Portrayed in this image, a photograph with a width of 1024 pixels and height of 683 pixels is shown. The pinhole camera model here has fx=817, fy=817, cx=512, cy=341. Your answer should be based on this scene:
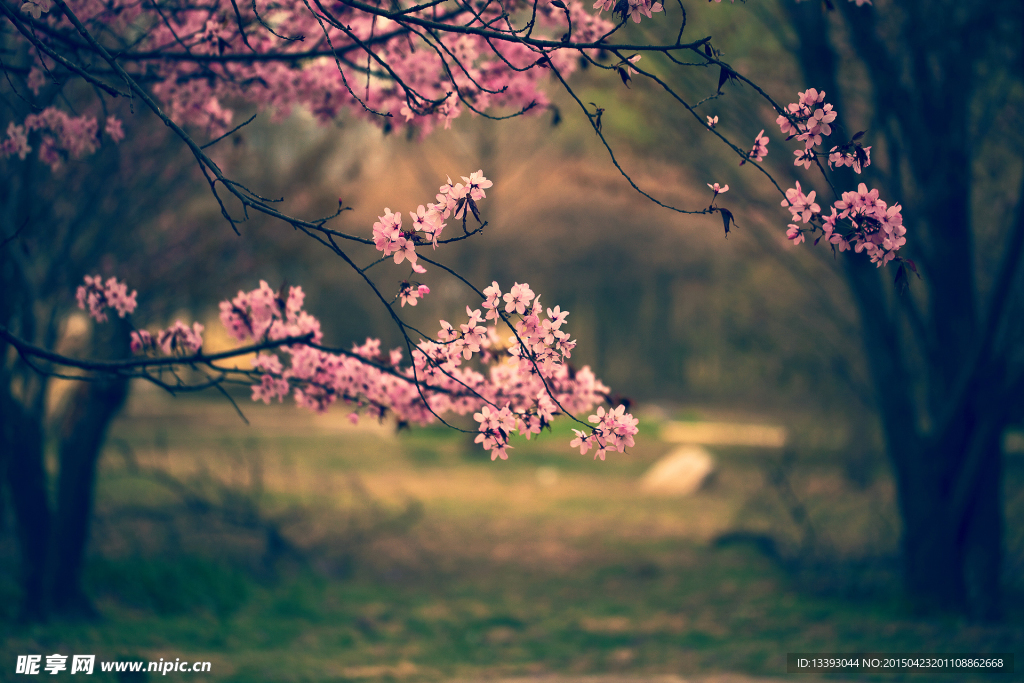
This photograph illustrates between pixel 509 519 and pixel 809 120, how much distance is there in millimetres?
9167

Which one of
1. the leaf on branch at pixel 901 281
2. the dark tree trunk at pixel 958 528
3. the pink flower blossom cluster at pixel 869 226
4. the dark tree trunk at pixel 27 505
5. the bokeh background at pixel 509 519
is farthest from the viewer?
the dark tree trunk at pixel 958 528

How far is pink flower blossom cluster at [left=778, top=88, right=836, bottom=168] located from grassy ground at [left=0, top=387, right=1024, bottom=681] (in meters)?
3.77

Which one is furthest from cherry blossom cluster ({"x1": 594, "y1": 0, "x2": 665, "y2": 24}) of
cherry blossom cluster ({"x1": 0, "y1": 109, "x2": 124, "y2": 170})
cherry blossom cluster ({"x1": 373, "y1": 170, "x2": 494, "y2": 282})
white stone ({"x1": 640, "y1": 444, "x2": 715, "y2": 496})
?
white stone ({"x1": 640, "y1": 444, "x2": 715, "y2": 496})

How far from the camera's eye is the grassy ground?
5629 millimetres

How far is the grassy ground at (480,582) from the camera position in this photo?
5.63 m

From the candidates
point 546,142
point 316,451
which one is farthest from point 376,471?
point 546,142

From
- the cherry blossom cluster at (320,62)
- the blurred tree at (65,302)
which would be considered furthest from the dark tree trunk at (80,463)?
the cherry blossom cluster at (320,62)

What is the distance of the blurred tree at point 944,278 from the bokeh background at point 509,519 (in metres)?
0.23

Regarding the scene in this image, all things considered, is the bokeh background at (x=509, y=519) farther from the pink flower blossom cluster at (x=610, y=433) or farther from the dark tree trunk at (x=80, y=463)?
the pink flower blossom cluster at (x=610, y=433)

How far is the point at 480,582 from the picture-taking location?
8.24 meters

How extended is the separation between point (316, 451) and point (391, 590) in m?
9.11

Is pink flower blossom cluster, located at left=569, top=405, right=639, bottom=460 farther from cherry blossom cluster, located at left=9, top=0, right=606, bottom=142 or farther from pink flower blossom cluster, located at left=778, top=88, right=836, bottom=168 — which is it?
cherry blossom cluster, located at left=9, top=0, right=606, bottom=142

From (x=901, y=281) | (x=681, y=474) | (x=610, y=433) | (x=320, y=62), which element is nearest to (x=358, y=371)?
(x=610, y=433)

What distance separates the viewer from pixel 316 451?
1652cm
